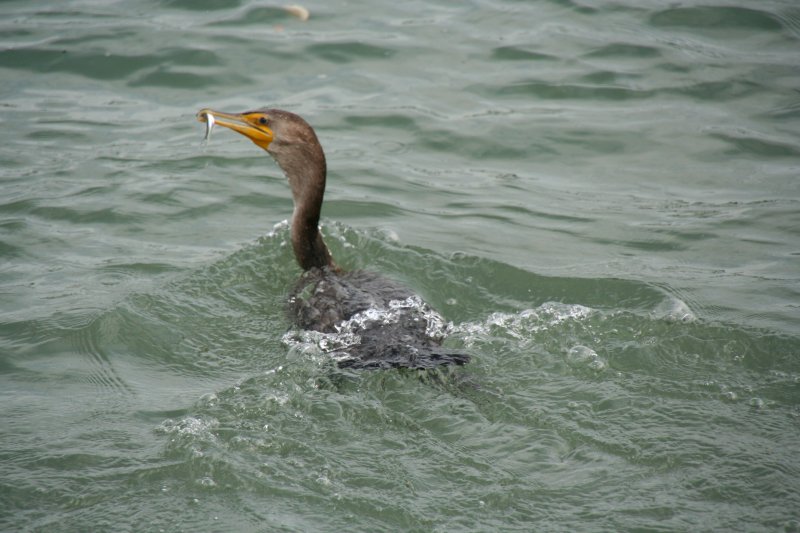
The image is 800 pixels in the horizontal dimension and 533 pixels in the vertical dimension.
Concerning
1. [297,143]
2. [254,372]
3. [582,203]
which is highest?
[297,143]

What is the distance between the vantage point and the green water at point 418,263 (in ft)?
13.9

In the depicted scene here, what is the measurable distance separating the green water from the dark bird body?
17cm

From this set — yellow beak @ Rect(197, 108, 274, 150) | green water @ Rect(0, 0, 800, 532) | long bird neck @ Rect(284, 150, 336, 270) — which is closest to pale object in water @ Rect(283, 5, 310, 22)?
green water @ Rect(0, 0, 800, 532)

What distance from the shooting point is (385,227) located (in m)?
7.28

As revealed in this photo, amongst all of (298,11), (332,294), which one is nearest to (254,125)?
(332,294)

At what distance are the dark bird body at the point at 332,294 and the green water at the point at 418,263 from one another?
166mm

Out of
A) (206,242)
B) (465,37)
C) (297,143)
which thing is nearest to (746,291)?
(297,143)

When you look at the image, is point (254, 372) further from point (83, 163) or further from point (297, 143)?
point (83, 163)

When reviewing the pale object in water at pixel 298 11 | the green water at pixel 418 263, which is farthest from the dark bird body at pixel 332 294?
the pale object in water at pixel 298 11

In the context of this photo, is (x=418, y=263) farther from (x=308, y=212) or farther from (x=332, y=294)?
(x=332, y=294)

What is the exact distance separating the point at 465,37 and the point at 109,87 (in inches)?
157

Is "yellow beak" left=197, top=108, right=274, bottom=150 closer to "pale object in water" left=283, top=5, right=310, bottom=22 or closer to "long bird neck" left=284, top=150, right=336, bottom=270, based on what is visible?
"long bird neck" left=284, top=150, right=336, bottom=270

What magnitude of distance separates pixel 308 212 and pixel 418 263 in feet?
3.09

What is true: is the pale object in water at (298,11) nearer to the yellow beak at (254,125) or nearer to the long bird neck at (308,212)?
the yellow beak at (254,125)
